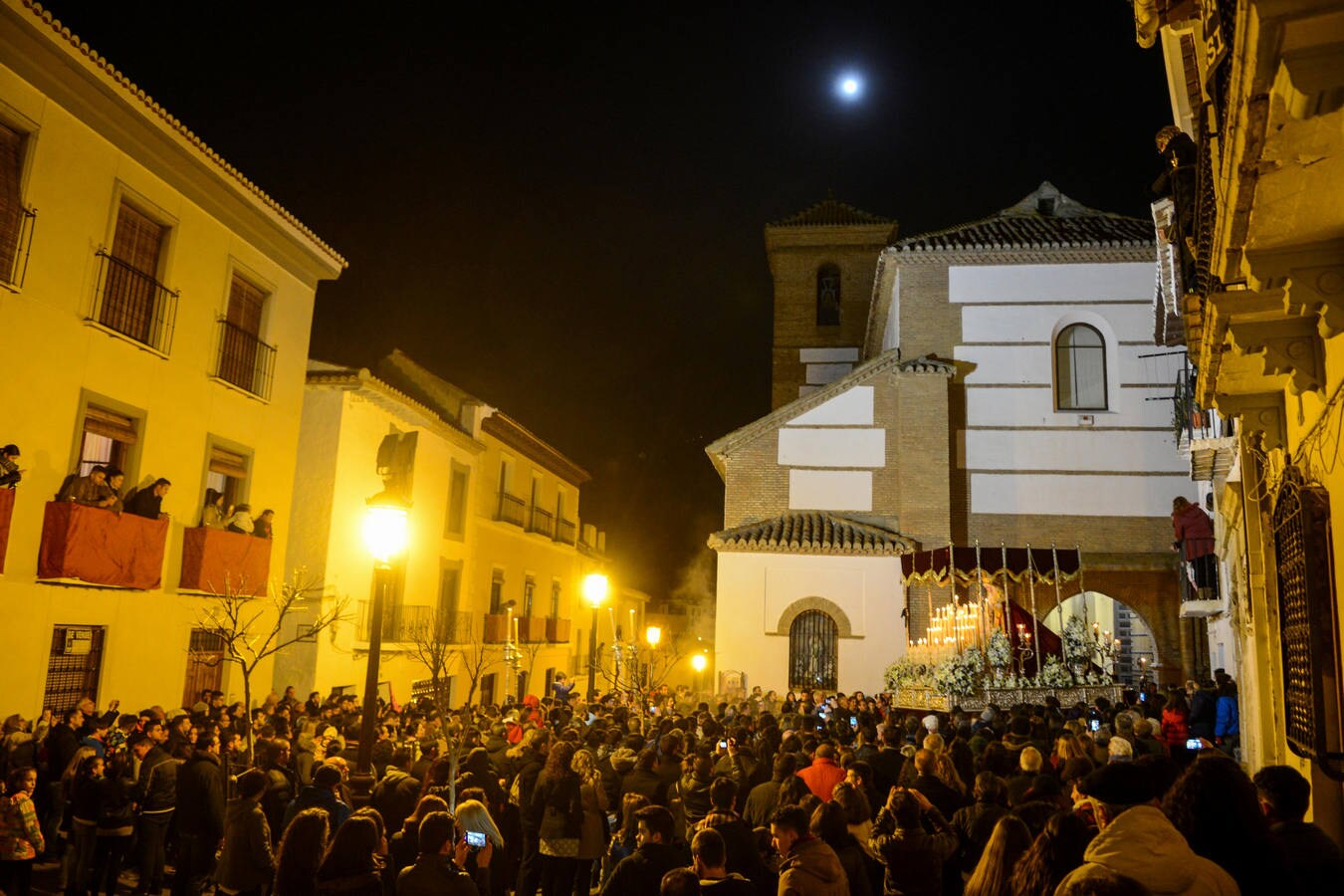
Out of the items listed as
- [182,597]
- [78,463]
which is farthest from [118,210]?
[182,597]

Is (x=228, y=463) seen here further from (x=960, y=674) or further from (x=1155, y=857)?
(x=1155, y=857)

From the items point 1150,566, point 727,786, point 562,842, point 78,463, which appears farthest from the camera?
point 1150,566

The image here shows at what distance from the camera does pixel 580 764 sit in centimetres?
800

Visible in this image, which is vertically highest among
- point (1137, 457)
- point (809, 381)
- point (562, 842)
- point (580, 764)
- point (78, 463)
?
point (809, 381)

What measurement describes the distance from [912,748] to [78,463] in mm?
10247

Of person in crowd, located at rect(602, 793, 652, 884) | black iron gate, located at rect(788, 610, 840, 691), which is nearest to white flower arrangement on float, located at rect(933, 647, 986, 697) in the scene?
black iron gate, located at rect(788, 610, 840, 691)

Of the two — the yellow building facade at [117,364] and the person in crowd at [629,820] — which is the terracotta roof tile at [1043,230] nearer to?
the yellow building facade at [117,364]

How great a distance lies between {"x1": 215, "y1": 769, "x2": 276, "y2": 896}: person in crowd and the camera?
6301 millimetres

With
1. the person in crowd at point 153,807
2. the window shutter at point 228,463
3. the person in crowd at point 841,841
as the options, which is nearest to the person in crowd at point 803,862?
the person in crowd at point 841,841

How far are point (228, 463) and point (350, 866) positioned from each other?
457 inches

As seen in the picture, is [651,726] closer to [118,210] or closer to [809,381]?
[118,210]

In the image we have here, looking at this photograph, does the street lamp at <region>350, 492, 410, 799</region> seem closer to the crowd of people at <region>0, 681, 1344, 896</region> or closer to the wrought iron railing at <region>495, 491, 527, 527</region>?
the crowd of people at <region>0, 681, 1344, 896</region>

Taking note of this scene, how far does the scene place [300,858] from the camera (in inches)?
198

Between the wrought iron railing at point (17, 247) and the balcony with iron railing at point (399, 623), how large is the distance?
935cm
